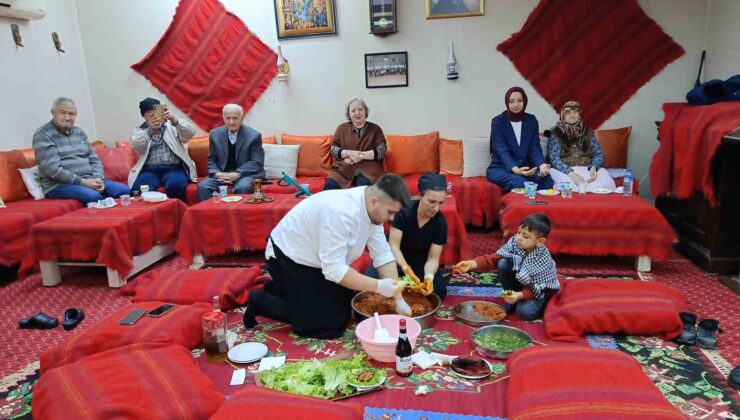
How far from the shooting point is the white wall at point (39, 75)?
4.56 metres

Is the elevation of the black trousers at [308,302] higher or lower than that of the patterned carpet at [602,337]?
higher

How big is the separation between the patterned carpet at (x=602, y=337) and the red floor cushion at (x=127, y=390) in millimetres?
474

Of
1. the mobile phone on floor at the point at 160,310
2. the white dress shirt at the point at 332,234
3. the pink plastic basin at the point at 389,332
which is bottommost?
the pink plastic basin at the point at 389,332

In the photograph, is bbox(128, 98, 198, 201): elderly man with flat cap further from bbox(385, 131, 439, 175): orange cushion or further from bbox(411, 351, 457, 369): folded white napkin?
bbox(411, 351, 457, 369): folded white napkin

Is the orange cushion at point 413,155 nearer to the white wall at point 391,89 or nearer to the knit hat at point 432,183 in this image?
the white wall at point 391,89

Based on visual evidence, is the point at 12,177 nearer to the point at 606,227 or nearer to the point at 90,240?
the point at 90,240

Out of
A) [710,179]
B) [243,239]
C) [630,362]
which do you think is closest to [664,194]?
[710,179]

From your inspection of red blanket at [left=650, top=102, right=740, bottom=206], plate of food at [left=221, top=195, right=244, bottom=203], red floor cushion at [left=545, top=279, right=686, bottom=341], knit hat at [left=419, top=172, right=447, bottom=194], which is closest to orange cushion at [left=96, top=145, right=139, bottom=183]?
plate of food at [left=221, top=195, right=244, bottom=203]

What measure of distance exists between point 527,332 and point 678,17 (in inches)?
153

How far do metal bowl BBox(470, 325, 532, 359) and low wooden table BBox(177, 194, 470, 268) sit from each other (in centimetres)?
135

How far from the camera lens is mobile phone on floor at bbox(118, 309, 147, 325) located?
236 centimetres

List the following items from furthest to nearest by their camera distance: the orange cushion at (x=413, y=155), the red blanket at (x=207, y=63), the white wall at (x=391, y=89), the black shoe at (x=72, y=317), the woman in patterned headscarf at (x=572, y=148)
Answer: the red blanket at (x=207, y=63) < the orange cushion at (x=413, y=155) < the white wall at (x=391, y=89) < the woman in patterned headscarf at (x=572, y=148) < the black shoe at (x=72, y=317)

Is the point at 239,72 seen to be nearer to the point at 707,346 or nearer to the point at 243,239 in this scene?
the point at 243,239

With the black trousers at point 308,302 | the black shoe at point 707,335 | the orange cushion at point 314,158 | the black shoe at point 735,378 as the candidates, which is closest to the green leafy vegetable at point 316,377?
the black trousers at point 308,302
